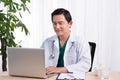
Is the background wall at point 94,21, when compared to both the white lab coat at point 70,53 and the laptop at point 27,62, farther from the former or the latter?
the laptop at point 27,62

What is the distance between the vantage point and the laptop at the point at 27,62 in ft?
5.69

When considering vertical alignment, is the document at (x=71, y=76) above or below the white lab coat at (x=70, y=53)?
below

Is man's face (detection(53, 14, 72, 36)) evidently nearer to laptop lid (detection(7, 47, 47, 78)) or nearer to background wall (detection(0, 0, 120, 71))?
laptop lid (detection(7, 47, 47, 78))

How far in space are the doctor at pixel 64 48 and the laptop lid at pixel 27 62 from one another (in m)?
0.35

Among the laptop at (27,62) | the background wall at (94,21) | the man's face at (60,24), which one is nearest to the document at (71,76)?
the laptop at (27,62)

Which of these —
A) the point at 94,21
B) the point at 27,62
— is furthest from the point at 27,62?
the point at 94,21

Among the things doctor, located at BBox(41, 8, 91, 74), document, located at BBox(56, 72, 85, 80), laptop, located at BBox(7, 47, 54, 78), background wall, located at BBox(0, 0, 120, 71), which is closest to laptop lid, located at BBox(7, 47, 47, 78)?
laptop, located at BBox(7, 47, 54, 78)

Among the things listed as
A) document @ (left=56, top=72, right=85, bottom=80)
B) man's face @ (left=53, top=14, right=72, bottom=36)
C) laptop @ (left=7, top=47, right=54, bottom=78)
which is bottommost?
document @ (left=56, top=72, right=85, bottom=80)

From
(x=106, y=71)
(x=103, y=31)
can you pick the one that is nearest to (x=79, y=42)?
(x=106, y=71)

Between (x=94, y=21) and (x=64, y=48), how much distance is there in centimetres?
147

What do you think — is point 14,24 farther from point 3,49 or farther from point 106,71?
point 106,71

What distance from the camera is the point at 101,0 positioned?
3537mm

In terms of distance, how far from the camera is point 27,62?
1.78m

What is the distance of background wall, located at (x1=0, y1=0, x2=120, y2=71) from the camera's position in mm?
3545
